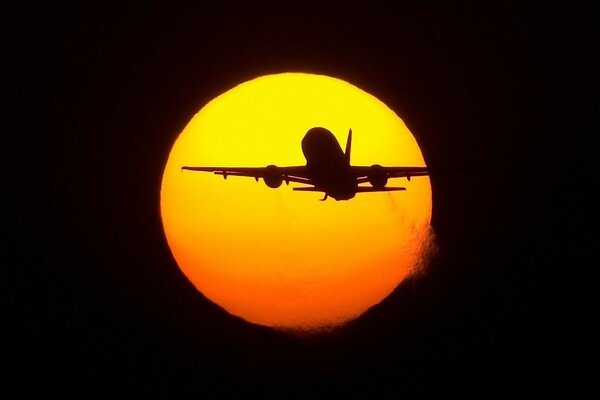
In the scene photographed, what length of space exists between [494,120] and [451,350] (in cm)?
383

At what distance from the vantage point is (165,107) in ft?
→ 39.8

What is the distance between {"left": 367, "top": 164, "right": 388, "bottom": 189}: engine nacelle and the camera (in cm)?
1545

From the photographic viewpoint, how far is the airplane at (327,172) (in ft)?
50.7

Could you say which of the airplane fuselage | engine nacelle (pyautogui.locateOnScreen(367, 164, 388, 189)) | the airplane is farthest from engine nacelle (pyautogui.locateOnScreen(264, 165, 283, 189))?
engine nacelle (pyautogui.locateOnScreen(367, 164, 388, 189))

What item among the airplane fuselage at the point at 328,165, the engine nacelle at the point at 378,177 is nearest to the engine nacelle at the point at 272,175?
the airplane fuselage at the point at 328,165

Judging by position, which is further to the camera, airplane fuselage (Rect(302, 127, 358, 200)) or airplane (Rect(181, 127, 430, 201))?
airplane fuselage (Rect(302, 127, 358, 200))

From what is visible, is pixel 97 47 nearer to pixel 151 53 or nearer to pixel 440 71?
pixel 151 53

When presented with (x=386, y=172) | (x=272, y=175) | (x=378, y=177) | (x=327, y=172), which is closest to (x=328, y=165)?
(x=327, y=172)

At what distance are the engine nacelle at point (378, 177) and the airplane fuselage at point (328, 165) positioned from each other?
3.47 ft

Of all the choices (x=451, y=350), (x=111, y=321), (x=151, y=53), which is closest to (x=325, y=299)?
(x=451, y=350)

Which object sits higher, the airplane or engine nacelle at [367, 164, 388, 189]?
the airplane

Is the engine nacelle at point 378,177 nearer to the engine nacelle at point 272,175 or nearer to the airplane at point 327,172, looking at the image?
the airplane at point 327,172

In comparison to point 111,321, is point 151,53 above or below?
above

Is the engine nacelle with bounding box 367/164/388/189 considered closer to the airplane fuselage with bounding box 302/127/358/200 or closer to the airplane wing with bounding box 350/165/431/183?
the airplane wing with bounding box 350/165/431/183
